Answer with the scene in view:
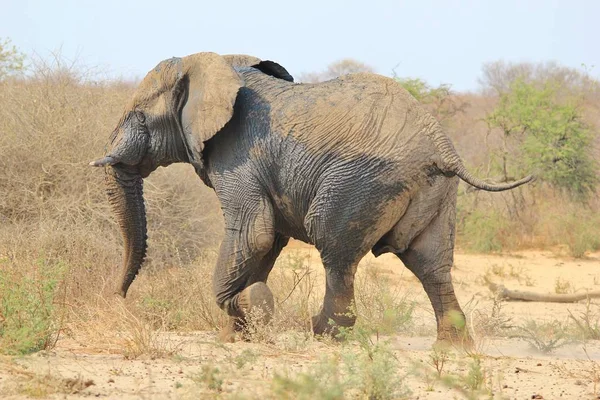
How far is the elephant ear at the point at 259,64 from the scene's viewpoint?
8055 millimetres

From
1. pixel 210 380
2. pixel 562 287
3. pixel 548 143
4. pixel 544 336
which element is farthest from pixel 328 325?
pixel 548 143

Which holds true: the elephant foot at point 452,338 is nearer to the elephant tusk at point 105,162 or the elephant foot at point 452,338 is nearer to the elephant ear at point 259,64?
the elephant ear at point 259,64

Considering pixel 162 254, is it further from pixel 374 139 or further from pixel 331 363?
pixel 331 363

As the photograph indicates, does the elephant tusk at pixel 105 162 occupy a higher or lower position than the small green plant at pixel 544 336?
higher

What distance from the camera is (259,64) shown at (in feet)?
26.7

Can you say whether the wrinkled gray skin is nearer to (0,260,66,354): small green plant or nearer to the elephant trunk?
the elephant trunk

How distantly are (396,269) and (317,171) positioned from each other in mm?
7137

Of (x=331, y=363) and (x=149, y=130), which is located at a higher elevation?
(x=149, y=130)

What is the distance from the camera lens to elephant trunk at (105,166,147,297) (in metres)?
8.07

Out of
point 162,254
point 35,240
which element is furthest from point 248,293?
point 162,254

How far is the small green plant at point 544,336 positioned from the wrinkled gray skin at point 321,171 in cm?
90

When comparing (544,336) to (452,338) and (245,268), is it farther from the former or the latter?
(245,268)

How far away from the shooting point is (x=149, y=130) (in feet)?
26.1

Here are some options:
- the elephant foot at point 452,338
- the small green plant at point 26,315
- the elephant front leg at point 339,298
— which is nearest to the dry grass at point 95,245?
the small green plant at point 26,315
